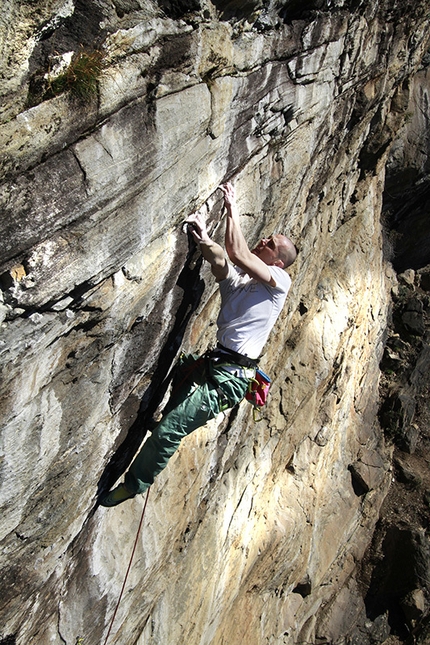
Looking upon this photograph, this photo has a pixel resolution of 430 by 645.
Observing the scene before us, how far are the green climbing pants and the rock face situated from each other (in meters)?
0.35

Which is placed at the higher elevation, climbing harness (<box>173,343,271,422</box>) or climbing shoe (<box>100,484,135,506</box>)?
climbing harness (<box>173,343,271,422</box>)

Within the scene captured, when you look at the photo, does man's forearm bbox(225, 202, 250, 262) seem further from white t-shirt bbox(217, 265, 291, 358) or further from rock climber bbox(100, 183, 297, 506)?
white t-shirt bbox(217, 265, 291, 358)

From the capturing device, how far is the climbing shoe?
460 centimetres

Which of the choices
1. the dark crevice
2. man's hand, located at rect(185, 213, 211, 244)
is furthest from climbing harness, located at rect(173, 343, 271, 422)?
man's hand, located at rect(185, 213, 211, 244)

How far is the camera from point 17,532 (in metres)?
3.86

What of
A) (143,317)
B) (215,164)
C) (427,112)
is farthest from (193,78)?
(427,112)

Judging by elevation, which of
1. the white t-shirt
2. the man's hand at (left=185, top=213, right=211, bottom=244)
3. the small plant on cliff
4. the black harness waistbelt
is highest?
the small plant on cliff

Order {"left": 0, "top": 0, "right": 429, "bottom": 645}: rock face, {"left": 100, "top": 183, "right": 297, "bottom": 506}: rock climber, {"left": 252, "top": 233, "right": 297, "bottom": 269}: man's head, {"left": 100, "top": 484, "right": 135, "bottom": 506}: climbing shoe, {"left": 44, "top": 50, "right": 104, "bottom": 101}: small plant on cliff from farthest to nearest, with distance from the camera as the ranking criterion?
{"left": 100, "top": 484, "right": 135, "bottom": 506}: climbing shoe
{"left": 252, "top": 233, "right": 297, "bottom": 269}: man's head
{"left": 100, "top": 183, "right": 297, "bottom": 506}: rock climber
{"left": 0, "top": 0, "right": 429, "bottom": 645}: rock face
{"left": 44, "top": 50, "right": 104, "bottom": 101}: small plant on cliff

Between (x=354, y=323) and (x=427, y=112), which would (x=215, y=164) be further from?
(x=427, y=112)

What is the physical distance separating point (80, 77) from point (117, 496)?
11.2ft

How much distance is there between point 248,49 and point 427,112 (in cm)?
949

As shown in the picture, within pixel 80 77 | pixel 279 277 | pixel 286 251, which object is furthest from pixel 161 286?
pixel 80 77

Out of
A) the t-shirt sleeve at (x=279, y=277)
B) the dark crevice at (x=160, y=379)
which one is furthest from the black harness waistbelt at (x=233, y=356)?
the t-shirt sleeve at (x=279, y=277)

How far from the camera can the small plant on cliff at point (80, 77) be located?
2930 millimetres
